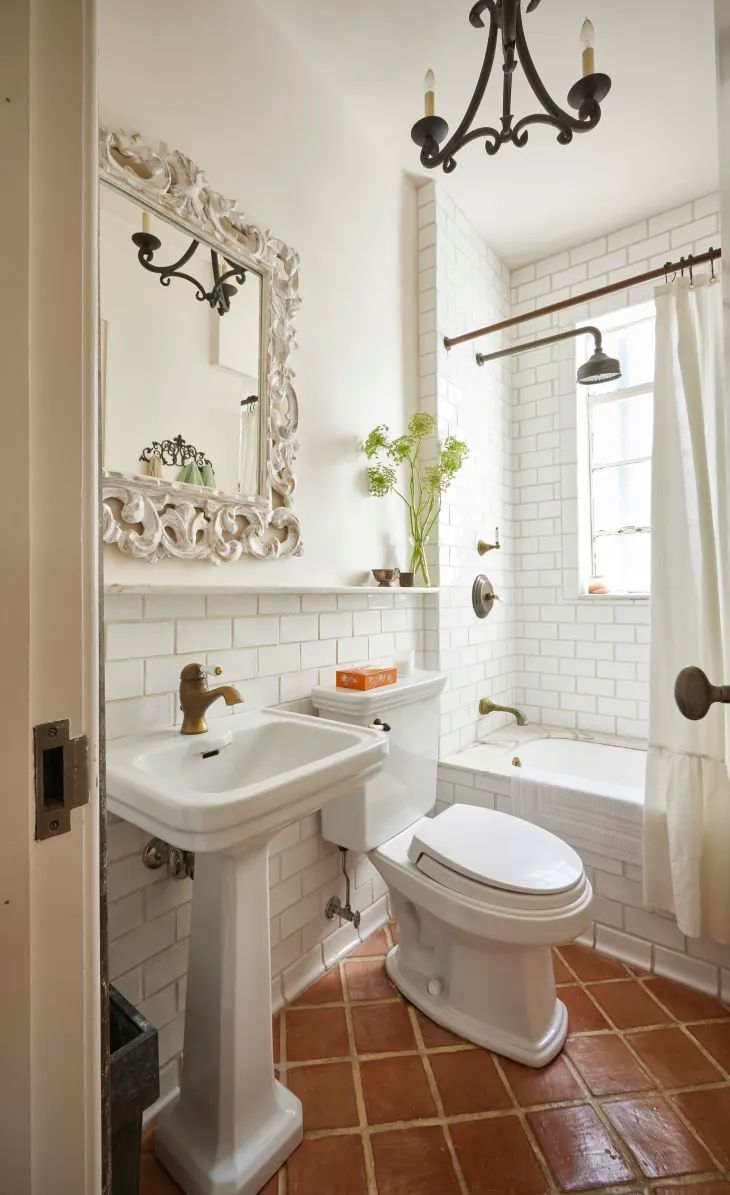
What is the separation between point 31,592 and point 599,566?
115 inches

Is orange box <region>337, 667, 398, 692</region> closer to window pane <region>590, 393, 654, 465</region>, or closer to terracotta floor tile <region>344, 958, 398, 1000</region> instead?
terracotta floor tile <region>344, 958, 398, 1000</region>

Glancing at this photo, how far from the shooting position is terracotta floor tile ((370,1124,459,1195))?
112 cm

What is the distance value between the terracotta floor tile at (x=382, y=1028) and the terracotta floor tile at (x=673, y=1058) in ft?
2.11

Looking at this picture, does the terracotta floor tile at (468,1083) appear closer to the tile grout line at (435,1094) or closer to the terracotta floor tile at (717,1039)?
the tile grout line at (435,1094)

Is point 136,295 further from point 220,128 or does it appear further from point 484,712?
point 484,712

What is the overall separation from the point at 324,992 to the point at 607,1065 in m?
0.83

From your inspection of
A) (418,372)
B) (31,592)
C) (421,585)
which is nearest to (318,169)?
(418,372)

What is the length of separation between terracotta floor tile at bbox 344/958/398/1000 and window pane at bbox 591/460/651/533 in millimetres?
2326

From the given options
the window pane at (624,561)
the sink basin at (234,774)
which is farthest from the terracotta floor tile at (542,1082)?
the window pane at (624,561)

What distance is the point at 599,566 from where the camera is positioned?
2.89 meters

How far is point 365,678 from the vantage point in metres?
1.66

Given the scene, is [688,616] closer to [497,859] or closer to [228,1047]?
[497,859]

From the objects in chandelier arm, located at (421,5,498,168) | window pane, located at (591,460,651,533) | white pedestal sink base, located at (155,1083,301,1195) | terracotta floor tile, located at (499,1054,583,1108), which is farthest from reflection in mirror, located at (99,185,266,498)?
window pane, located at (591,460,651,533)

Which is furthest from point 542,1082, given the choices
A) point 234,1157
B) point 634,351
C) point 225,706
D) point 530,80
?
point 634,351
